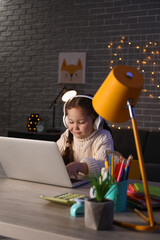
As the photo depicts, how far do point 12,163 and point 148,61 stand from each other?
379 centimetres

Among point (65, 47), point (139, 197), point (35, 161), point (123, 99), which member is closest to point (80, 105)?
point (35, 161)

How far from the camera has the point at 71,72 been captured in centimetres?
552

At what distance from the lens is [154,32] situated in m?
4.96

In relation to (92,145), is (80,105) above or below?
above

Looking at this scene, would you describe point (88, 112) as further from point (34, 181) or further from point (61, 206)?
point (61, 206)

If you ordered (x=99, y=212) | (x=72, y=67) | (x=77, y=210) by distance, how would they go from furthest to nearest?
(x=72, y=67)
(x=77, y=210)
(x=99, y=212)

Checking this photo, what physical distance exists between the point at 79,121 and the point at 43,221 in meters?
1.00

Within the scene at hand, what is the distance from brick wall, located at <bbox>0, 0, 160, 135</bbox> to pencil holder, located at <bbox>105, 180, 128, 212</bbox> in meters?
3.93

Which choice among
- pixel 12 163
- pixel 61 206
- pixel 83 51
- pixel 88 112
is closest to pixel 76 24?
pixel 83 51

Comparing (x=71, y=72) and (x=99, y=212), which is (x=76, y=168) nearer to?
(x=99, y=212)

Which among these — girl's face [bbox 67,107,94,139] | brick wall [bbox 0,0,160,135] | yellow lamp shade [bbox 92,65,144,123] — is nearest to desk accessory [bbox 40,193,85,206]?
yellow lamp shade [bbox 92,65,144,123]

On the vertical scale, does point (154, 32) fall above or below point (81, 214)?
above

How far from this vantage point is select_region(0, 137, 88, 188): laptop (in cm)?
136

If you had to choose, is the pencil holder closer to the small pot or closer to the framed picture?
the small pot
